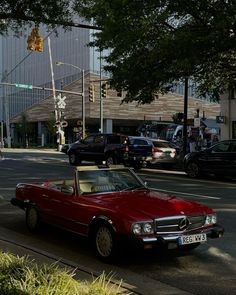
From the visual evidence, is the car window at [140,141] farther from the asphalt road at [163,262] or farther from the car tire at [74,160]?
the asphalt road at [163,262]

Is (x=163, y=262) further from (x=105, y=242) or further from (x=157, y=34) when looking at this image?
(x=157, y=34)

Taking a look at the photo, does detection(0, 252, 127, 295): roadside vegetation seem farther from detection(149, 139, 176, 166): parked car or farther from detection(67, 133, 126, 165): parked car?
detection(67, 133, 126, 165): parked car

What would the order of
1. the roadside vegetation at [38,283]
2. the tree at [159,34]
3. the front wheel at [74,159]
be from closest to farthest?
the roadside vegetation at [38,283]
the tree at [159,34]
the front wheel at [74,159]

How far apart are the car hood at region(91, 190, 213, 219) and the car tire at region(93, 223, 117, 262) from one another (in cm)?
29

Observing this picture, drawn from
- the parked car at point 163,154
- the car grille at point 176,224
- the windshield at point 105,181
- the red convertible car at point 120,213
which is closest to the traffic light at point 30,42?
the parked car at point 163,154

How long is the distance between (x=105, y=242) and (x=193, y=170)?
14910mm

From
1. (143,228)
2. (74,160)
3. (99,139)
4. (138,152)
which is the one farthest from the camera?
(74,160)

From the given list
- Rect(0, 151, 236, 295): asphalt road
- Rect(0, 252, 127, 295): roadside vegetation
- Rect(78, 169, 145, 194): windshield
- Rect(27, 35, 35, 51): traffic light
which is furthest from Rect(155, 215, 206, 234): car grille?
Rect(27, 35, 35, 51): traffic light

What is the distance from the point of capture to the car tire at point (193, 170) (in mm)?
21828

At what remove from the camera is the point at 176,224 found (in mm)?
7129

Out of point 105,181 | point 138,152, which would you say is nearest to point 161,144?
point 138,152

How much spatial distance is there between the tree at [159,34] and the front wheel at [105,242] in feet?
36.3

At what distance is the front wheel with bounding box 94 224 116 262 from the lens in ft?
23.8

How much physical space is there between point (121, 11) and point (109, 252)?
45.4ft
